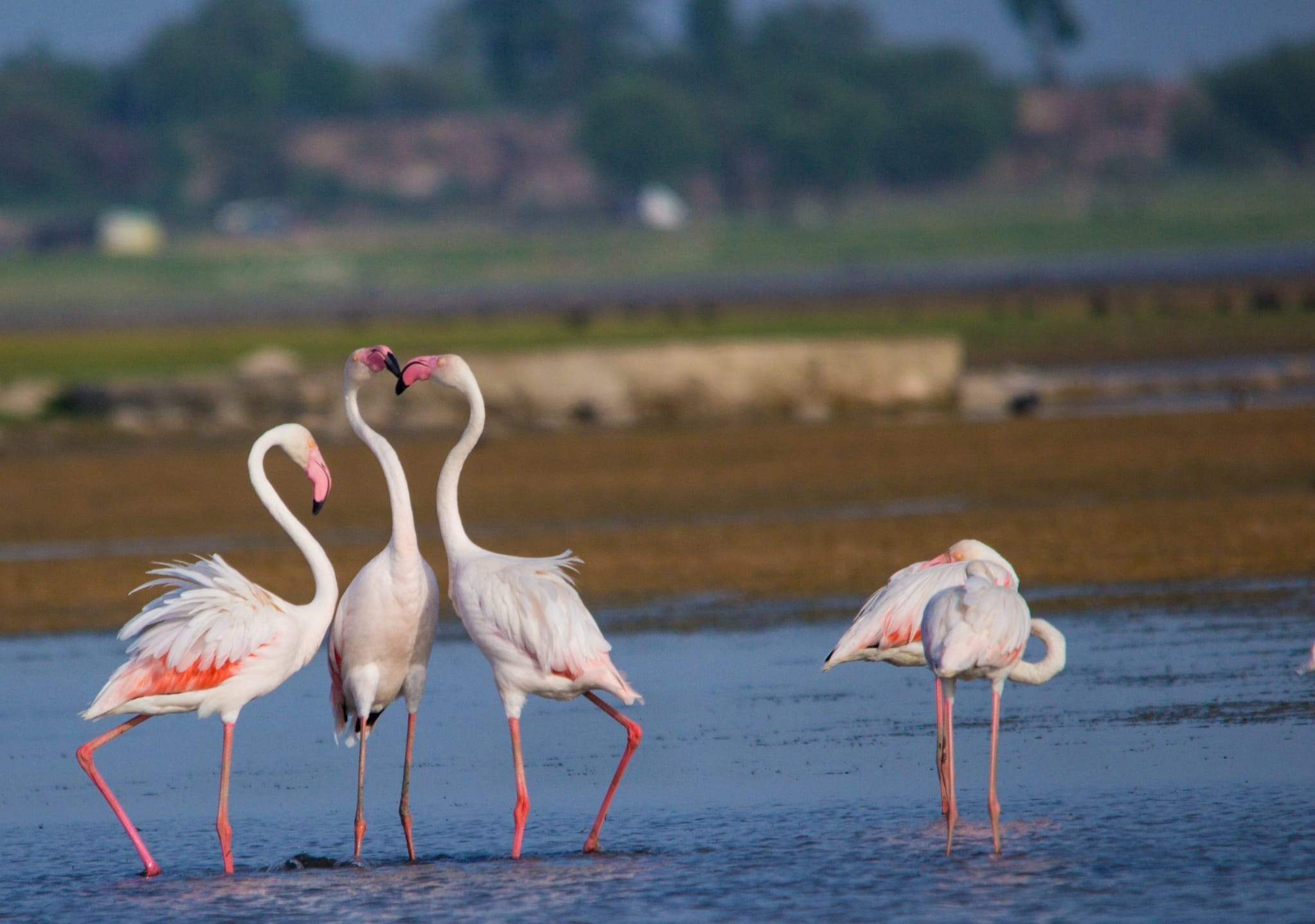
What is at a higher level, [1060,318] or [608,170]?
[608,170]

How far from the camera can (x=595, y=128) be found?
4557 inches

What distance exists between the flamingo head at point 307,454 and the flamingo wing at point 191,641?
508 mm

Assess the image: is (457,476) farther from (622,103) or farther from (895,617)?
(622,103)

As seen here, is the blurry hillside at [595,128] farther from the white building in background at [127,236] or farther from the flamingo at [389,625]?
the flamingo at [389,625]

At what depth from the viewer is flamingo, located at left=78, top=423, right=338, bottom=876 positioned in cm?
791

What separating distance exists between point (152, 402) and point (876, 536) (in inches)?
529

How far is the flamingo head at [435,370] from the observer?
820 cm

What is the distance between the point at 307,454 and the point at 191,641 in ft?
3.35

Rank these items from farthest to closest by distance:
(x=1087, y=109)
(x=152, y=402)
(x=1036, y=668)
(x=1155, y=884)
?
(x=1087, y=109), (x=152, y=402), (x=1036, y=668), (x=1155, y=884)

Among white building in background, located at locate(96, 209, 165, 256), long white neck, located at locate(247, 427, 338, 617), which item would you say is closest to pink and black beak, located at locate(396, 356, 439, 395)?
long white neck, located at locate(247, 427, 338, 617)

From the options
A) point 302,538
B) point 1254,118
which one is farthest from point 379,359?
point 1254,118

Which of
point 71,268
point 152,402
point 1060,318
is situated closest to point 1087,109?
point 71,268

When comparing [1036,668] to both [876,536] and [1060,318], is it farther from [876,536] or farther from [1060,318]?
[1060,318]

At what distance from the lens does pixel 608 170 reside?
11631 centimetres
